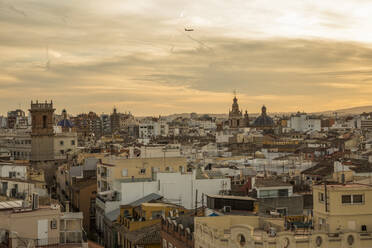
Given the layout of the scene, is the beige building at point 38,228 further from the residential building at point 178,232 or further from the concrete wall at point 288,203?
the concrete wall at point 288,203

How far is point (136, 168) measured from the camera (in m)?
53.0

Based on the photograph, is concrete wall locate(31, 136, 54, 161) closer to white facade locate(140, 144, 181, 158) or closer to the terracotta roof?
white facade locate(140, 144, 181, 158)

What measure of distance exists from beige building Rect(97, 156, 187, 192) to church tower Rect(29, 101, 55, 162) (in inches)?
1731

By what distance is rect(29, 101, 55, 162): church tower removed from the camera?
96062mm

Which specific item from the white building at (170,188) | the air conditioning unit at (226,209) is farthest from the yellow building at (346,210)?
the white building at (170,188)

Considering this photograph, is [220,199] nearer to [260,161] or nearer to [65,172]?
[65,172]

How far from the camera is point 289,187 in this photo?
4306 centimetres

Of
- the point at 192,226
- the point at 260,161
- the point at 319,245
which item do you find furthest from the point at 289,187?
the point at 260,161

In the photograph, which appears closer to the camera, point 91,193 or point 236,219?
point 236,219

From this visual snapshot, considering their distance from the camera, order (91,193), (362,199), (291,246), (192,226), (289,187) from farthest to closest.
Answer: (91,193) → (289,187) → (192,226) → (362,199) → (291,246)

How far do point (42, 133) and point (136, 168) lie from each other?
4687 cm

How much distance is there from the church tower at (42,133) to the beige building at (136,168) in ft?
144

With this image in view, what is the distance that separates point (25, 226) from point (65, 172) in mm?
44622

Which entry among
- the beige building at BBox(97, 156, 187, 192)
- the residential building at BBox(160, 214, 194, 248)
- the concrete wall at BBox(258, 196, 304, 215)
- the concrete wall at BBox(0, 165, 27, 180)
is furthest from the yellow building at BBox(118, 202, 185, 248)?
the concrete wall at BBox(0, 165, 27, 180)
